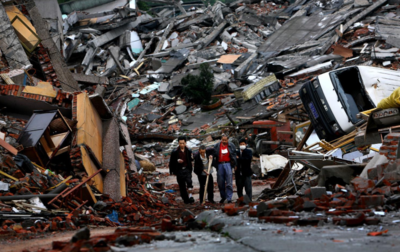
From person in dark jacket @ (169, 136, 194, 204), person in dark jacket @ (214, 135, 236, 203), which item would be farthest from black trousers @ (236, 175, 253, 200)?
person in dark jacket @ (169, 136, 194, 204)

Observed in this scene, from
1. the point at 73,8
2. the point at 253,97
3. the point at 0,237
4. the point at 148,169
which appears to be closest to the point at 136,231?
the point at 0,237

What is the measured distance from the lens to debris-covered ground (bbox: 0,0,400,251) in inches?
211

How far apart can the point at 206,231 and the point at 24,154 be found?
5063 mm

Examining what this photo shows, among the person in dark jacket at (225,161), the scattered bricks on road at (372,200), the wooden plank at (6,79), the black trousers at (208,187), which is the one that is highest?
the wooden plank at (6,79)

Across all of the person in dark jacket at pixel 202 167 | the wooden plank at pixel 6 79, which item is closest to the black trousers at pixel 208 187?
the person in dark jacket at pixel 202 167

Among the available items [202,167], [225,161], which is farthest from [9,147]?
[225,161]

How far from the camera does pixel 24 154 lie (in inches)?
356

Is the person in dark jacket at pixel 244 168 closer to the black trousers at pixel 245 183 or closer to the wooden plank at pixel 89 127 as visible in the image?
the black trousers at pixel 245 183

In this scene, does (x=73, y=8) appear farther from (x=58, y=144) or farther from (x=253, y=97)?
(x=58, y=144)

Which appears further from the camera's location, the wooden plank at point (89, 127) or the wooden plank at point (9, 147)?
the wooden plank at point (89, 127)

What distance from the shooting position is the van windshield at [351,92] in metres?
12.0

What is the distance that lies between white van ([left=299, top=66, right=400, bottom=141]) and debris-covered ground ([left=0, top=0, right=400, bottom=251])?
1.3 inches

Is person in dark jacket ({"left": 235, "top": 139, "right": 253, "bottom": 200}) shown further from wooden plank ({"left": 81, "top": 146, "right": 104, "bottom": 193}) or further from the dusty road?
the dusty road

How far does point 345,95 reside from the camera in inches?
485
